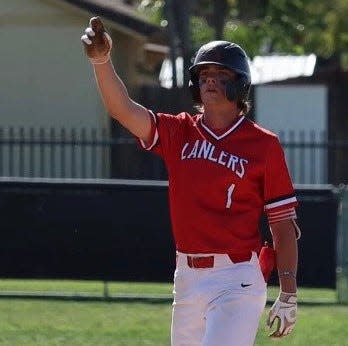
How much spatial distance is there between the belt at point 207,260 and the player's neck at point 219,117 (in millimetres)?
599

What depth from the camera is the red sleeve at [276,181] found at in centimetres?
613

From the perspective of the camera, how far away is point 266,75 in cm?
3578

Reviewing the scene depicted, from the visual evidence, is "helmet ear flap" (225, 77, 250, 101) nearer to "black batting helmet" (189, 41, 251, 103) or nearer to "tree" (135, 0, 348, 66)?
"black batting helmet" (189, 41, 251, 103)

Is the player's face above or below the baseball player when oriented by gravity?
above

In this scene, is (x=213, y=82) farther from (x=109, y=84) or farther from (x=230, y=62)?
(x=109, y=84)

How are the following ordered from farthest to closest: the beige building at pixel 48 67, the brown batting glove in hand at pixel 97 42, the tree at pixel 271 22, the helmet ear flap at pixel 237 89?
A: the tree at pixel 271 22 < the beige building at pixel 48 67 < the helmet ear flap at pixel 237 89 < the brown batting glove in hand at pixel 97 42

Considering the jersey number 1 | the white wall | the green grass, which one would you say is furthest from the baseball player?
the white wall

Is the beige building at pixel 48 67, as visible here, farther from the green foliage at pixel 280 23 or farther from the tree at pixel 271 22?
the green foliage at pixel 280 23

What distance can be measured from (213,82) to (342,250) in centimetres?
780

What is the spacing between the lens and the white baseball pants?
5.93m

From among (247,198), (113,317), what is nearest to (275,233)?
(247,198)

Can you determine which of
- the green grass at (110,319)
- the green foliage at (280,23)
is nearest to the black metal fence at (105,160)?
the green grass at (110,319)

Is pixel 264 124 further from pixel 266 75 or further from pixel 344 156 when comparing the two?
pixel 266 75

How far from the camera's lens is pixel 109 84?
5.98 m
